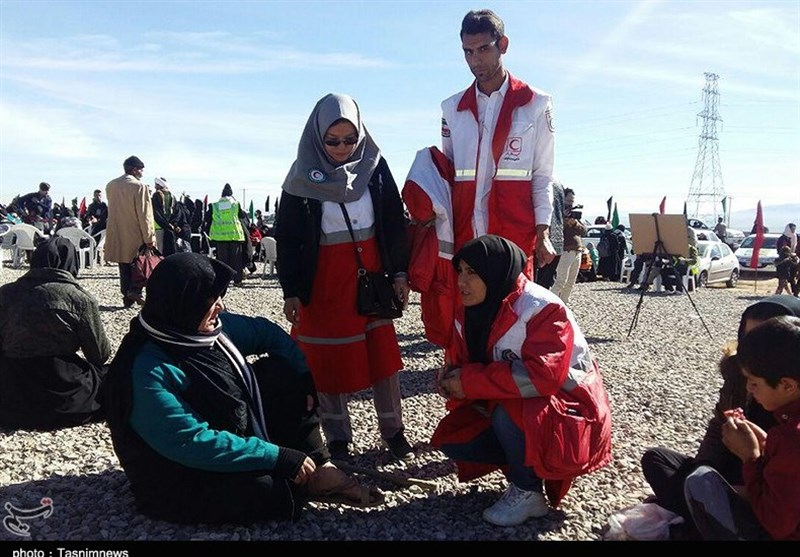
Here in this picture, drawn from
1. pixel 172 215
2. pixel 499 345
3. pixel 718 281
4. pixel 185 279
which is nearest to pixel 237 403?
pixel 185 279

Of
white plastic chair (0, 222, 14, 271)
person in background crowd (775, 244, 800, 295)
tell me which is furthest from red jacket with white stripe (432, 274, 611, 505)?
person in background crowd (775, 244, 800, 295)

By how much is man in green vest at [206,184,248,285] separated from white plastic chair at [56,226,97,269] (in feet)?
14.7

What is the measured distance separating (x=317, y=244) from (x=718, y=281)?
17.4m

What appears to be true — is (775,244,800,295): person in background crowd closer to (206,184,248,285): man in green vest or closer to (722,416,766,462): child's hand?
(206,184,248,285): man in green vest

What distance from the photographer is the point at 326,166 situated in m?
3.55

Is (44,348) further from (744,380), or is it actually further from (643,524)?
(744,380)

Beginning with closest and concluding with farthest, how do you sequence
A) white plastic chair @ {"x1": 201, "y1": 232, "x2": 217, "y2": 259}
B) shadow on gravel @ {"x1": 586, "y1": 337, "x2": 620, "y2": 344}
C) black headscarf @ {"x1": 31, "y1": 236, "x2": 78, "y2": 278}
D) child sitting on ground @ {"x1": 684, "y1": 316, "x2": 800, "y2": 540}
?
child sitting on ground @ {"x1": 684, "y1": 316, "x2": 800, "y2": 540} → black headscarf @ {"x1": 31, "y1": 236, "x2": 78, "y2": 278} → shadow on gravel @ {"x1": 586, "y1": 337, "x2": 620, "y2": 344} → white plastic chair @ {"x1": 201, "y1": 232, "x2": 217, "y2": 259}

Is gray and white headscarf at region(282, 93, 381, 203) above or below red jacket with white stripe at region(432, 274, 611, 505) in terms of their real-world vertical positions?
above

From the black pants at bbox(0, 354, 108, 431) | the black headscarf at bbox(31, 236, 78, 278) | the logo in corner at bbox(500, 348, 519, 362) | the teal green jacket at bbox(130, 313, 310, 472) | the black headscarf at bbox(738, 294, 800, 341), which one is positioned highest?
the black headscarf at bbox(31, 236, 78, 278)

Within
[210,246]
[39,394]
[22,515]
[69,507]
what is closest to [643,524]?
[69,507]

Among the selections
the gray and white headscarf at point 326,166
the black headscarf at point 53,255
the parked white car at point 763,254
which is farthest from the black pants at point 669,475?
the parked white car at point 763,254

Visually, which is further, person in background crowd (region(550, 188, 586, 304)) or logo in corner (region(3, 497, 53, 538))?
person in background crowd (region(550, 188, 586, 304))

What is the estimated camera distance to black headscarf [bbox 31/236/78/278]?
4.70 metres

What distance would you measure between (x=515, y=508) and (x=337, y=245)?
148 centimetres
